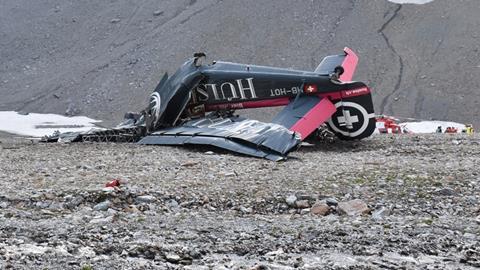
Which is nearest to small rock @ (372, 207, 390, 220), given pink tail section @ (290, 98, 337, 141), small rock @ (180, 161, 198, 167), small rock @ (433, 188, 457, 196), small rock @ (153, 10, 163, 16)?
small rock @ (433, 188, 457, 196)

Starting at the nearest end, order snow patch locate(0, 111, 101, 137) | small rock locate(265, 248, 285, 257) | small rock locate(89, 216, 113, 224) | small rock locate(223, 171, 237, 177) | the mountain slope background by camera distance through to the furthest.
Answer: small rock locate(265, 248, 285, 257)
small rock locate(89, 216, 113, 224)
small rock locate(223, 171, 237, 177)
snow patch locate(0, 111, 101, 137)
the mountain slope background

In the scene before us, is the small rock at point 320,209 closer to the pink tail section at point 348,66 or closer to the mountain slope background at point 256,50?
the pink tail section at point 348,66

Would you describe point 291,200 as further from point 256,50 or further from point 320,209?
point 256,50

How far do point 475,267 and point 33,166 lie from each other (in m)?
9.27

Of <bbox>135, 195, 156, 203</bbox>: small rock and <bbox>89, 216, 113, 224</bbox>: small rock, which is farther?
<bbox>135, 195, 156, 203</bbox>: small rock

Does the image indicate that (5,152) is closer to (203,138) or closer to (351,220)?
(203,138)

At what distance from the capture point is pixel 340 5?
2665 inches

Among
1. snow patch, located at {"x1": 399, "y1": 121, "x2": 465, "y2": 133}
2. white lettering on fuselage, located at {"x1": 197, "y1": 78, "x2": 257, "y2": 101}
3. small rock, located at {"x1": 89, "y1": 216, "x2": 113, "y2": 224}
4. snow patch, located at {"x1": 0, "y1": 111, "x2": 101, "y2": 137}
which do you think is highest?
white lettering on fuselage, located at {"x1": 197, "y1": 78, "x2": 257, "y2": 101}

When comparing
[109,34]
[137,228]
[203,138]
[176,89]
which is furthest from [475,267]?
[109,34]

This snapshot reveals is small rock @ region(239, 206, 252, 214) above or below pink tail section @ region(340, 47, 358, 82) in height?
below

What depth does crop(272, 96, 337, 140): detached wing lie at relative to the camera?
17.3 meters

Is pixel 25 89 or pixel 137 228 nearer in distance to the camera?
pixel 137 228

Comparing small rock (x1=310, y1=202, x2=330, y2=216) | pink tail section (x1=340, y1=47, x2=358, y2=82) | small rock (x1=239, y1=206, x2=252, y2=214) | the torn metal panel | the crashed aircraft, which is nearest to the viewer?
small rock (x1=310, y1=202, x2=330, y2=216)

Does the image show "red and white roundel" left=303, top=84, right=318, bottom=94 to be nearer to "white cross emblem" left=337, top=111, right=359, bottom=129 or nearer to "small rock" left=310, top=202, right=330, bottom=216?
"white cross emblem" left=337, top=111, right=359, bottom=129
